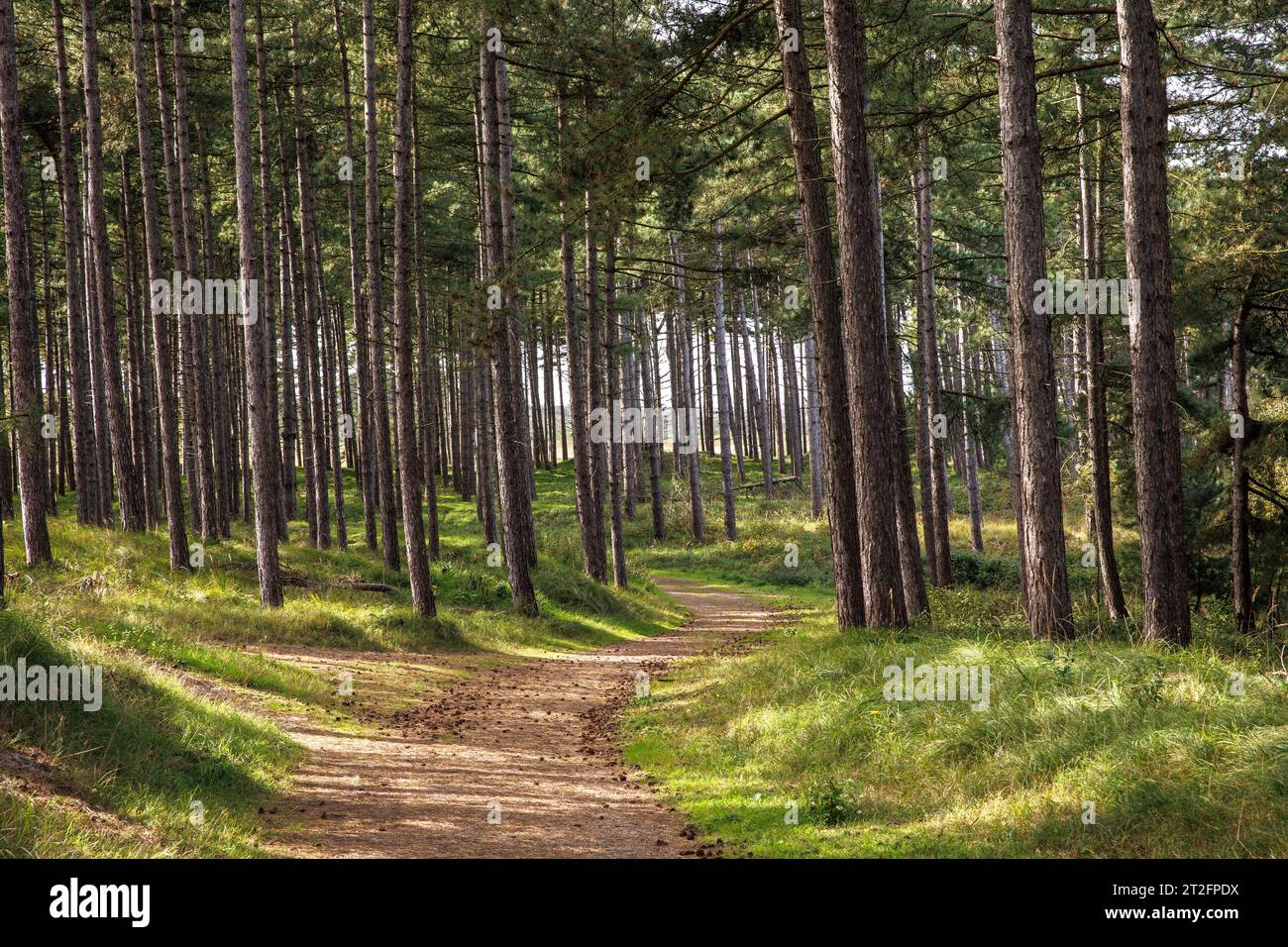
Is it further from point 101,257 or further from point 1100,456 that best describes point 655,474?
point 101,257

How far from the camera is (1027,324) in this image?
1005cm

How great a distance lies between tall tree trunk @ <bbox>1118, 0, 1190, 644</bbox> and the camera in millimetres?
10797

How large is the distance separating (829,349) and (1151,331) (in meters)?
3.81

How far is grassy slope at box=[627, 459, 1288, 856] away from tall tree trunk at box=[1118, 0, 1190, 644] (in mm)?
833

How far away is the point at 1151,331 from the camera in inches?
443

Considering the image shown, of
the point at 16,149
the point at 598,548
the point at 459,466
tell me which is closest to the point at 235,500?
the point at 459,466

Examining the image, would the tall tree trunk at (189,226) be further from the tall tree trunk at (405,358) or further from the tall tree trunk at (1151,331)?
the tall tree trunk at (1151,331)

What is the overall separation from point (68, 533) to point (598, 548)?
11.5m

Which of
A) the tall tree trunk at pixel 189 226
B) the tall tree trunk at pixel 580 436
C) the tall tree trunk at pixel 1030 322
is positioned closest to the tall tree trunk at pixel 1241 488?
the tall tree trunk at pixel 1030 322

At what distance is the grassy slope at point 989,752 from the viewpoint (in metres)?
5.61

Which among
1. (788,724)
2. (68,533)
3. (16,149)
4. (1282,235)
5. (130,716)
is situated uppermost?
(16,149)

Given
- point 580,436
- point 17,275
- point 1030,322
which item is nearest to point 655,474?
point 580,436

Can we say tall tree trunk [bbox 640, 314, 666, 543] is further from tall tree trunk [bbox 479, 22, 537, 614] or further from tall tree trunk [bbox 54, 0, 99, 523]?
tall tree trunk [bbox 54, 0, 99, 523]
